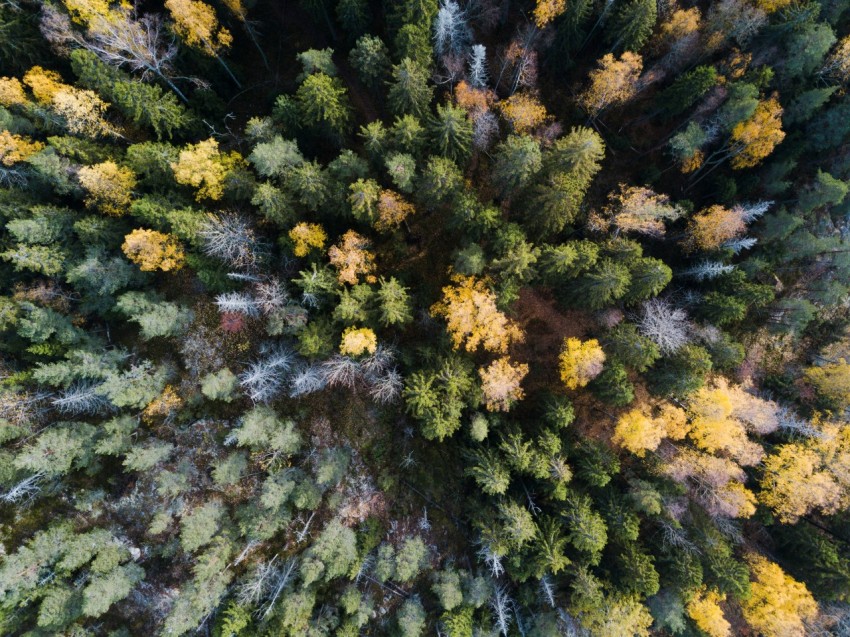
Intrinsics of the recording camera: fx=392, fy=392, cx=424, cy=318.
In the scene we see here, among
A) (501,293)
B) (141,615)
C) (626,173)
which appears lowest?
(141,615)

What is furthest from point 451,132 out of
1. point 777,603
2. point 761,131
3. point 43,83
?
point 777,603

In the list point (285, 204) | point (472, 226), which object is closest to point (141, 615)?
point (285, 204)

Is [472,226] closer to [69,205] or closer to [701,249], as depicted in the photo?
[701,249]

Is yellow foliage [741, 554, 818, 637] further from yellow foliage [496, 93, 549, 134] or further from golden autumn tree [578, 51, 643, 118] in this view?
yellow foliage [496, 93, 549, 134]

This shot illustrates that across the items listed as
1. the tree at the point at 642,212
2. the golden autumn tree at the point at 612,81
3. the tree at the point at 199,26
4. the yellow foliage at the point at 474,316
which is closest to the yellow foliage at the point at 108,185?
the tree at the point at 199,26

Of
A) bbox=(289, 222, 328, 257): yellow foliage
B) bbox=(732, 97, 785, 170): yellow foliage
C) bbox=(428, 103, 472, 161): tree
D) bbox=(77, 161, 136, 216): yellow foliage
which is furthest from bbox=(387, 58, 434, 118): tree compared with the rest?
bbox=(732, 97, 785, 170): yellow foliage
